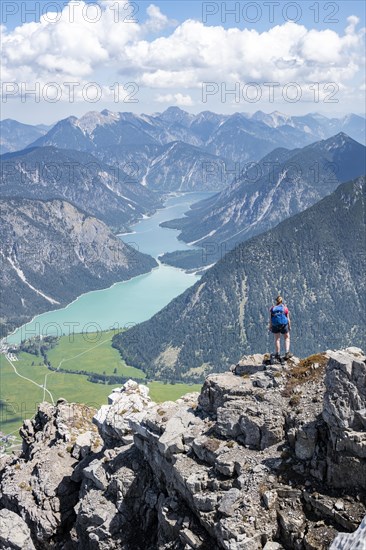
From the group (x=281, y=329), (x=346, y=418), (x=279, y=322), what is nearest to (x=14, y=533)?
(x=281, y=329)

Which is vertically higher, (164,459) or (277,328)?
Answer: (277,328)

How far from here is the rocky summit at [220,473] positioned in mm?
30766

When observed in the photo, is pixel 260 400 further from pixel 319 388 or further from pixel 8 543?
pixel 8 543

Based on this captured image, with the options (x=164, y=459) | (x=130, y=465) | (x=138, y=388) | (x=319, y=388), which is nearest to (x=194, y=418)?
(x=164, y=459)

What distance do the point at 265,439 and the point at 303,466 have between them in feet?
11.9

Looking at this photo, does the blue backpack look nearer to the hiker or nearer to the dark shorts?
the hiker

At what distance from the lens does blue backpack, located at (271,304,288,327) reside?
43.5 metres

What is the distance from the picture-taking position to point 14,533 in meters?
45.8

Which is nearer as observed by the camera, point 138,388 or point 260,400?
point 260,400

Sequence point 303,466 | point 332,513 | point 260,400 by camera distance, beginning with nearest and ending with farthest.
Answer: point 332,513
point 303,466
point 260,400

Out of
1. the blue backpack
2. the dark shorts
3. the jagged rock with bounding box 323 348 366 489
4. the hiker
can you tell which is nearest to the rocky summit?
the jagged rock with bounding box 323 348 366 489

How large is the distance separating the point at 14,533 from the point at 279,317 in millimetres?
25453

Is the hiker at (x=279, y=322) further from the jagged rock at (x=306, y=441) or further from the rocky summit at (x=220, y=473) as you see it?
the jagged rock at (x=306, y=441)

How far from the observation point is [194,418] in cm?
4159
